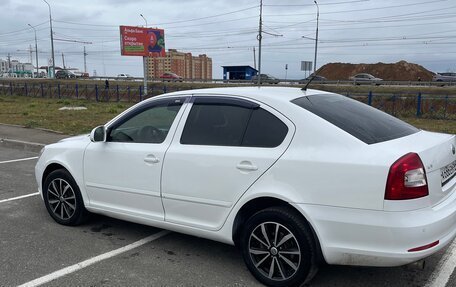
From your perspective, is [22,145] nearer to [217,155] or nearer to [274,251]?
[217,155]

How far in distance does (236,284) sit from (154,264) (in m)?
0.85

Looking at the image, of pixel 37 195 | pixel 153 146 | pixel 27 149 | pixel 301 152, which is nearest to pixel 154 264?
pixel 153 146

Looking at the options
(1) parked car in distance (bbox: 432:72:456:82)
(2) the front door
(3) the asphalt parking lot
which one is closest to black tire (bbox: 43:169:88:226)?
(3) the asphalt parking lot

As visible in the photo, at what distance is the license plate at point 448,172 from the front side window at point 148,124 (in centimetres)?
234

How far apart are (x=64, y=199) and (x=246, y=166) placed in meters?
2.54

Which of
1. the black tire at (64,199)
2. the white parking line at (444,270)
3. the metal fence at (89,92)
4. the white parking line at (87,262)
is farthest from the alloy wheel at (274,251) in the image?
the metal fence at (89,92)

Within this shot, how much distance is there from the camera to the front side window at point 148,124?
4.13 meters

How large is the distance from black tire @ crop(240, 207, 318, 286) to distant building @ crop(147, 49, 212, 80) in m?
84.8

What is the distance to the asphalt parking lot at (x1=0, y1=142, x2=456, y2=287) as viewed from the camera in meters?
3.57

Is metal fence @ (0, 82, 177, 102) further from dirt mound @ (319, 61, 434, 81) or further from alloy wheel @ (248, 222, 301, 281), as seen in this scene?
dirt mound @ (319, 61, 434, 81)

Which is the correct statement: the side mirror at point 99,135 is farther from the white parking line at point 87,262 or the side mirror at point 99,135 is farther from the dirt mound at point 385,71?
the dirt mound at point 385,71

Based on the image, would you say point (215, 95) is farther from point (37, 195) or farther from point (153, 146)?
point (37, 195)

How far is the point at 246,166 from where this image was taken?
3.44 m

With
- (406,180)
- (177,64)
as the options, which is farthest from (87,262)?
(177,64)
